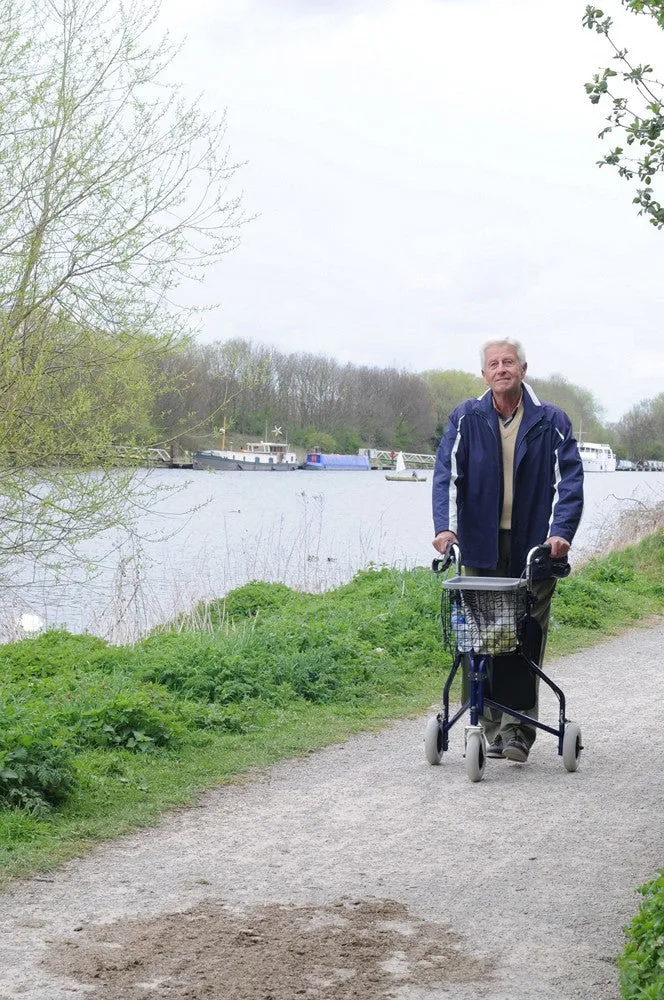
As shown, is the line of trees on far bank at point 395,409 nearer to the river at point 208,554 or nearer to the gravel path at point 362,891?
the river at point 208,554

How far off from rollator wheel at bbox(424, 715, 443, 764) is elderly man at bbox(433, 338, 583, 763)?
0.85 meters

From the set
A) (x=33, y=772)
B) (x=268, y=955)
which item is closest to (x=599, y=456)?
(x=33, y=772)

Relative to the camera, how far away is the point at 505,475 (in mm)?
6844

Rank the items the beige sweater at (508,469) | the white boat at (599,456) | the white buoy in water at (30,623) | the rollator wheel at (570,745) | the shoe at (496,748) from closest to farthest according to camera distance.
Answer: the rollator wheel at (570,745) < the beige sweater at (508,469) < the shoe at (496,748) < the white buoy in water at (30,623) < the white boat at (599,456)

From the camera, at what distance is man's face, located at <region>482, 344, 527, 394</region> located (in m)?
6.73

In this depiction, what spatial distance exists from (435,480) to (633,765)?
2.05m

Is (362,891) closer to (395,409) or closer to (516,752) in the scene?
(516,752)

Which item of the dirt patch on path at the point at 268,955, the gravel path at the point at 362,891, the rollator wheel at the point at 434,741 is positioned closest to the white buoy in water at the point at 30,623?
the gravel path at the point at 362,891

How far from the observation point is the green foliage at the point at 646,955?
312 centimetres

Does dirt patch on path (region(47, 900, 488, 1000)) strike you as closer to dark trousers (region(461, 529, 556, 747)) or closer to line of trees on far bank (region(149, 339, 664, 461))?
dark trousers (region(461, 529, 556, 747))

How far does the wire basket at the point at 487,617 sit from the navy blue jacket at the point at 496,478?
36 cm

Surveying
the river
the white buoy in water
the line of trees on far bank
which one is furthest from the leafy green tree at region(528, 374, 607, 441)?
the white buoy in water

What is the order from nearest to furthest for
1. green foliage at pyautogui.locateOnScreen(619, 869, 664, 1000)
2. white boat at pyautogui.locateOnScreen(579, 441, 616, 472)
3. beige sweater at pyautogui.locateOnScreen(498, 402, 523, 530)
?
1. green foliage at pyautogui.locateOnScreen(619, 869, 664, 1000)
2. beige sweater at pyautogui.locateOnScreen(498, 402, 523, 530)
3. white boat at pyautogui.locateOnScreen(579, 441, 616, 472)

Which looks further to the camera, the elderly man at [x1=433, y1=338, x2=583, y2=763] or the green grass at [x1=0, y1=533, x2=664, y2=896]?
the elderly man at [x1=433, y1=338, x2=583, y2=763]
